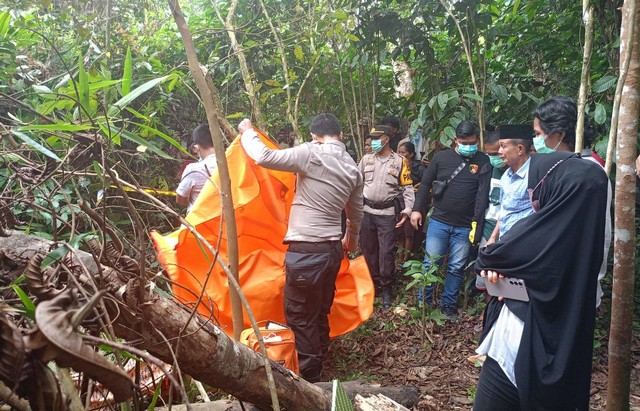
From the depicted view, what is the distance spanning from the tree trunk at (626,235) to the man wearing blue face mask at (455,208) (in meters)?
2.27

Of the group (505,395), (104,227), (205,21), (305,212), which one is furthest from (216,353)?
(205,21)

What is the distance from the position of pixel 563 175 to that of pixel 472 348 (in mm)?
2601

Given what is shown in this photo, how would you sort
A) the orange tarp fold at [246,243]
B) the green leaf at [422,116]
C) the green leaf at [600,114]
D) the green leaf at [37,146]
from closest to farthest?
the green leaf at [37,146], the orange tarp fold at [246,243], the green leaf at [600,114], the green leaf at [422,116]

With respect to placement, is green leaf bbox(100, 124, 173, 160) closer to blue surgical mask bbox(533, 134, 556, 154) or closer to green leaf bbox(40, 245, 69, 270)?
green leaf bbox(40, 245, 69, 270)

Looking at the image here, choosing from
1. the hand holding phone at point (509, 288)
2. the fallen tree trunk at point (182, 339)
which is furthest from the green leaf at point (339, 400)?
the hand holding phone at point (509, 288)

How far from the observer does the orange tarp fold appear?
3322 mm

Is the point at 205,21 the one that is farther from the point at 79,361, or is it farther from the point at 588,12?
the point at 79,361

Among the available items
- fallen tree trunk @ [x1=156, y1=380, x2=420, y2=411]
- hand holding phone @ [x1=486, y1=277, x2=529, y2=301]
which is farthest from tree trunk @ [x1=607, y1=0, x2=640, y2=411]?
fallen tree trunk @ [x1=156, y1=380, x2=420, y2=411]

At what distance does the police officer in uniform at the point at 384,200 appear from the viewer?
16.6 ft

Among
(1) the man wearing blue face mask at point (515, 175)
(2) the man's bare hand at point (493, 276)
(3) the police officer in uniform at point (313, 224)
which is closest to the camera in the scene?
(2) the man's bare hand at point (493, 276)

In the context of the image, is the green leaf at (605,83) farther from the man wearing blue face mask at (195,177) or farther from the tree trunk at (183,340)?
the tree trunk at (183,340)

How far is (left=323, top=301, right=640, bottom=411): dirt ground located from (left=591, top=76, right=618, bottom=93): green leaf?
2.01 meters

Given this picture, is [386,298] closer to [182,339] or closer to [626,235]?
[626,235]

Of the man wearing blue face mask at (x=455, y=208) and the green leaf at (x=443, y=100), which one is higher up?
the green leaf at (x=443, y=100)
